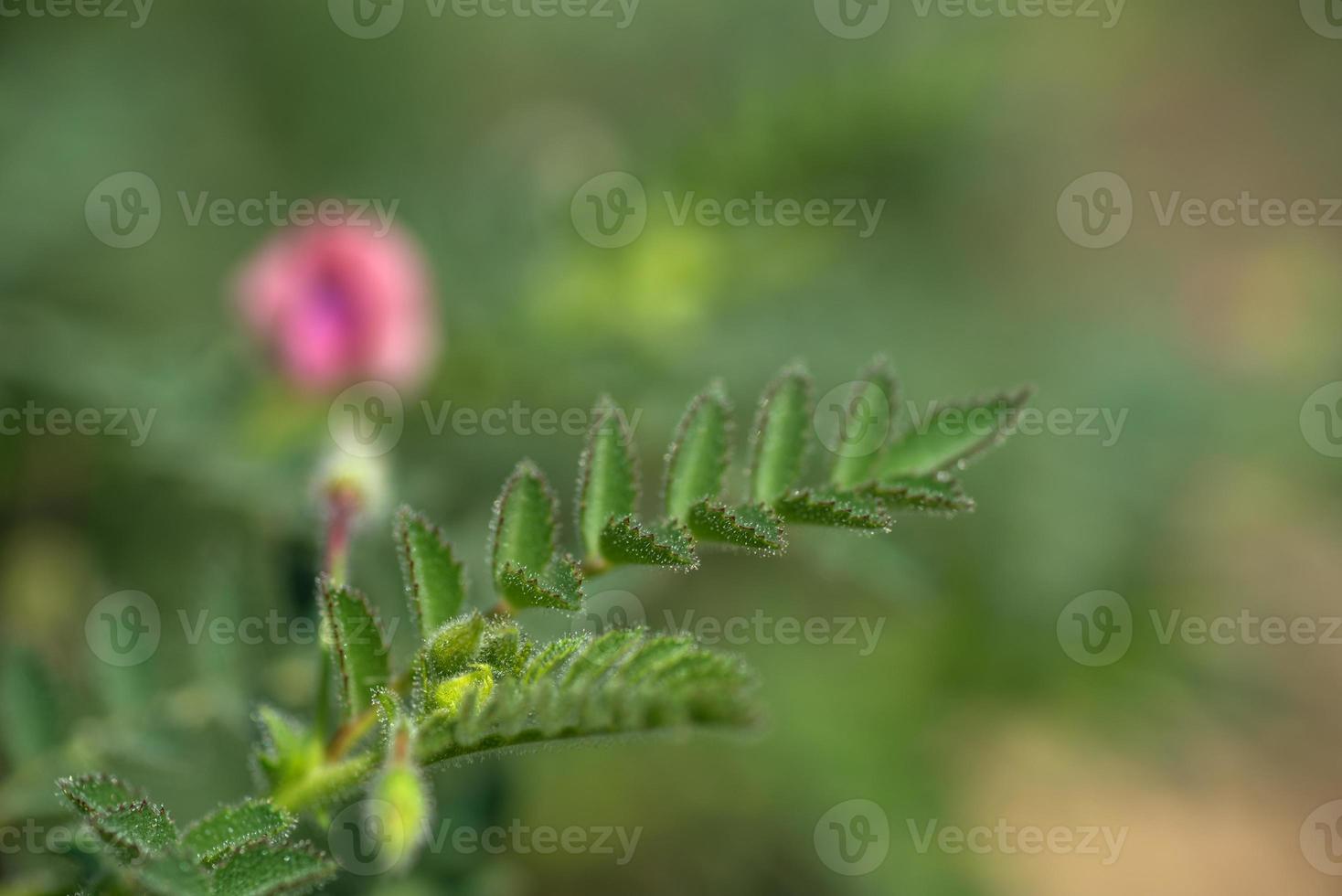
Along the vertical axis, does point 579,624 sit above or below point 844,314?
below

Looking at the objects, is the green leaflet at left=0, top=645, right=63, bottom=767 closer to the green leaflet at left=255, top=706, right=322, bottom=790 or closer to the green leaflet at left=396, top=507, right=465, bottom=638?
the green leaflet at left=255, top=706, right=322, bottom=790

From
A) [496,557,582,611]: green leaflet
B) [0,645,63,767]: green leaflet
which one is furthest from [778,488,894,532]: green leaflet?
[0,645,63,767]: green leaflet

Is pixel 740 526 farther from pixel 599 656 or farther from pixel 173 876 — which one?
pixel 173 876

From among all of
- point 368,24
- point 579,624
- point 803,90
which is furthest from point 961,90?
point 368,24

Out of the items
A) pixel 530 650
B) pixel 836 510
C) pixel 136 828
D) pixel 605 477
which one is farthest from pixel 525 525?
pixel 136 828

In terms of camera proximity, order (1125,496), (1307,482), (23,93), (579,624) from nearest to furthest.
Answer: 1. (579,624)
2. (23,93)
3. (1125,496)
4. (1307,482)

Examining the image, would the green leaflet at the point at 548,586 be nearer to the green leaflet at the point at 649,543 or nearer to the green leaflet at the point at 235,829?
the green leaflet at the point at 649,543

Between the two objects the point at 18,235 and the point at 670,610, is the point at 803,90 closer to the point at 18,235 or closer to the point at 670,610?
the point at 670,610
